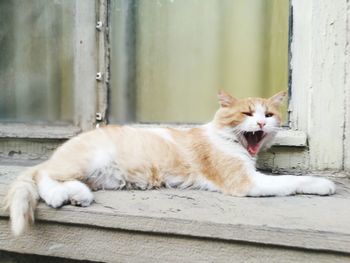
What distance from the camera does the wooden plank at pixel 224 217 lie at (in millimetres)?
954

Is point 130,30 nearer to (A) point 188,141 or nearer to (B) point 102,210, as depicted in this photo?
(A) point 188,141

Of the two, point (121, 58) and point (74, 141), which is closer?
point (74, 141)


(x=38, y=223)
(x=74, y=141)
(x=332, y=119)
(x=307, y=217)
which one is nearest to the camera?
(x=307, y=217)

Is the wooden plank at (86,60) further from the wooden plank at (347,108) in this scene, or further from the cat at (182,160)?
the wooden plank at (347,108)

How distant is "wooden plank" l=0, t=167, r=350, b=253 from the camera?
95cm

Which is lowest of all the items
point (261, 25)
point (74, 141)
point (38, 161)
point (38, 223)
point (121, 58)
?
point (38, 223)

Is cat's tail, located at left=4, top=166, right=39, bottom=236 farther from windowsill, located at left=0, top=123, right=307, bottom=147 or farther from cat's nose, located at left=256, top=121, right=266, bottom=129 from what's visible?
cat's nose, located at left=256, top=121, right=266, bottom=129

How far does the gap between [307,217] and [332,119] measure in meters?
0.67

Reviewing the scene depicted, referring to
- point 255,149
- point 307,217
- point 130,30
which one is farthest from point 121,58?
point 307,217

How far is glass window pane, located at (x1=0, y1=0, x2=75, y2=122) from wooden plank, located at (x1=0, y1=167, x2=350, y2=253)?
74cm

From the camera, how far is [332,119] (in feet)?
5.17

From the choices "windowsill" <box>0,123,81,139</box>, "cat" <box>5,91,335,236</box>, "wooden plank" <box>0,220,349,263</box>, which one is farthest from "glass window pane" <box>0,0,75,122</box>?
"wooden plank" <box>0,220,349,263</box>

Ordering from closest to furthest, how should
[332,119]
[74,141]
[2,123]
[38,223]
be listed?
[38,223], [74,141], [332,119], [2,123]

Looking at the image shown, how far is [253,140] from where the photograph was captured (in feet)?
4.94
